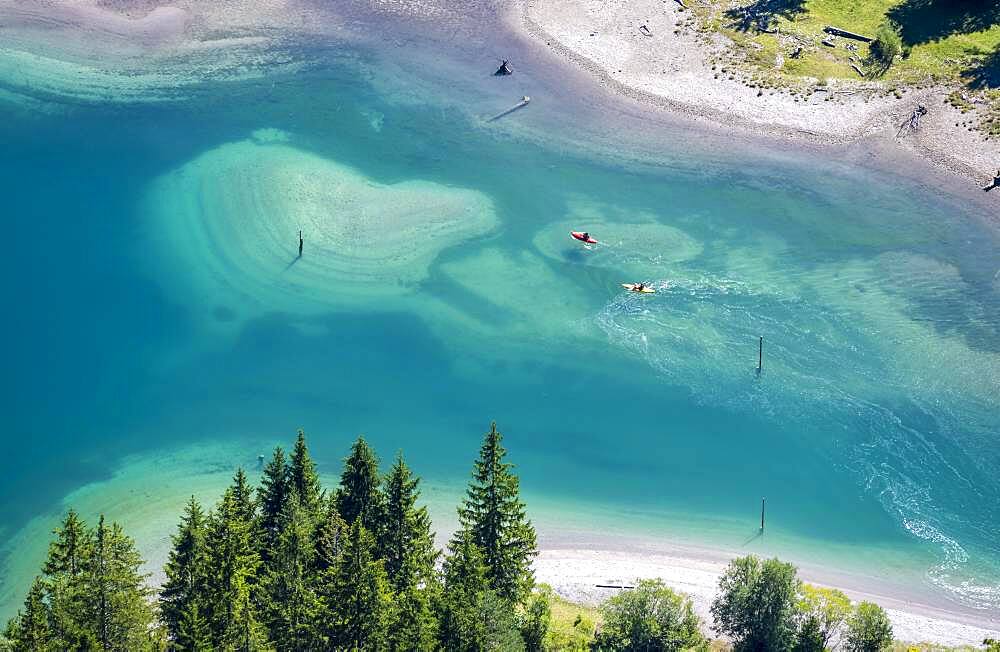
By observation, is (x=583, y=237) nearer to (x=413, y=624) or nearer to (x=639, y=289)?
(x=639, y=289)

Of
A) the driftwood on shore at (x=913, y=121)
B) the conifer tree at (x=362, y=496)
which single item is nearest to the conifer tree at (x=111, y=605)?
the conifer tree at (x=362, y=496)

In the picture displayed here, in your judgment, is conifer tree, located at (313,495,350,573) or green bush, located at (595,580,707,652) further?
green bush, located at (595,580,707,652)

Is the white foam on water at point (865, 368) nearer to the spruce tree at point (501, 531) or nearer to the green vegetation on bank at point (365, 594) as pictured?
the green vegetation on bank at point (365, 594)

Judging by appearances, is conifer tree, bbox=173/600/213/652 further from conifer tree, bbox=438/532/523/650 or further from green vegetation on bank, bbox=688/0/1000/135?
green vegetation on bank, bbox=688/0/1000/135

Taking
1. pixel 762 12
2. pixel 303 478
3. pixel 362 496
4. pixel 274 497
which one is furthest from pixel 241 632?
pixel 762 12

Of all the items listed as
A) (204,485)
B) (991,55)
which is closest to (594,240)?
(204,485)

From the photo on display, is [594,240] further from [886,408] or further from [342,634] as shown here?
[342,634]

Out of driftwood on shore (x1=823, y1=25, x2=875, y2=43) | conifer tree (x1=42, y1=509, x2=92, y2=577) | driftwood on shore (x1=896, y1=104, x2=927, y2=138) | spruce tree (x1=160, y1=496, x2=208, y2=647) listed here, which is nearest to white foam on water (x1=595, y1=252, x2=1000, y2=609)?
driftwood on shore (x1=896, y1=104, x2=927, y2=138)
